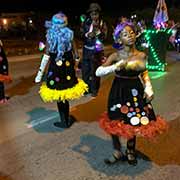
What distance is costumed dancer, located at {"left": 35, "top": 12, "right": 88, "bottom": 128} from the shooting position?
618cm

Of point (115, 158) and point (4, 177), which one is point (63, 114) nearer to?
point (115, 158)

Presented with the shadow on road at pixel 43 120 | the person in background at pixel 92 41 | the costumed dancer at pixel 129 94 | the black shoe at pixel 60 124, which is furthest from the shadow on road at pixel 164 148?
the person in background at pixel 92 41

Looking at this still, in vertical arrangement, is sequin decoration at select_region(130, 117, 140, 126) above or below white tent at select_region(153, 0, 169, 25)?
below

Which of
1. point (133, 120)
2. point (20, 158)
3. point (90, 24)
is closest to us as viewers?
point (133, 120)

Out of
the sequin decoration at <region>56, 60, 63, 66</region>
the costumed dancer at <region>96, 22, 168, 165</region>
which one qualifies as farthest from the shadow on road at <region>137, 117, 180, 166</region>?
the sequin decoration at <region>56, 60, 63, 66</region>

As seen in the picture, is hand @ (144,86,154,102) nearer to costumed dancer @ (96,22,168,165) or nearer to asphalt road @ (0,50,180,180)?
costumed dancer @ (96,22,168,165)

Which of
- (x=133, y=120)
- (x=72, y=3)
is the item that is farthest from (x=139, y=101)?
(x=72, y=3)

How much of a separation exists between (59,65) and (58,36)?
1.50ft

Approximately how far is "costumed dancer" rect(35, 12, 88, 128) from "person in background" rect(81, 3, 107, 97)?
196 centimetres

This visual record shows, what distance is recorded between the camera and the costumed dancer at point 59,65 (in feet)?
20.3

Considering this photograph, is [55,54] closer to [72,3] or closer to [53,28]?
[53,28]

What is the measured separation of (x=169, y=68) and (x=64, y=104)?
660 centimetres

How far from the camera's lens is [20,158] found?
5.37 meters

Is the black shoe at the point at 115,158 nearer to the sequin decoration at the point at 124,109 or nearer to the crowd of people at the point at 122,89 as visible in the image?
the crowd of people at the point at 122,89
